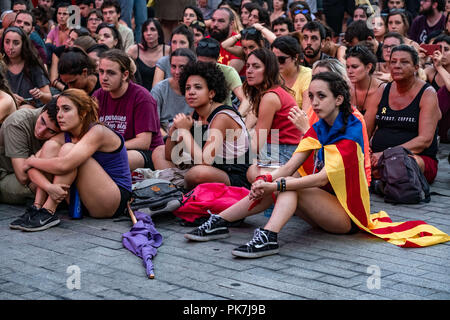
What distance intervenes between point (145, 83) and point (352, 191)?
4.67 meters

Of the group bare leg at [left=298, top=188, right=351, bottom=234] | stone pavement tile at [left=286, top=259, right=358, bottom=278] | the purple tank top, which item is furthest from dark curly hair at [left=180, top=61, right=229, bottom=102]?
stone pavement tile at [left=286, top=259, right=358, bottom=278]

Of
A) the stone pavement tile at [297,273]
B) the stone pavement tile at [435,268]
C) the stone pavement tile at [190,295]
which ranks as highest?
the stone pavement tile at [435,268]

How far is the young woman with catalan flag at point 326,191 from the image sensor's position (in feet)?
15.6

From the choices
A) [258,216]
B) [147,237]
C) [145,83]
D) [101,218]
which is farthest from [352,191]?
[145,83]

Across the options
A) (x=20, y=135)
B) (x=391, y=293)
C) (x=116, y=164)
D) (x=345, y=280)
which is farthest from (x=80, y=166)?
(x=391, y=293)

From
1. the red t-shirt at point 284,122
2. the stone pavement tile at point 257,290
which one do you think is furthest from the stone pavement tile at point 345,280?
the red t-shirt at point 284,122

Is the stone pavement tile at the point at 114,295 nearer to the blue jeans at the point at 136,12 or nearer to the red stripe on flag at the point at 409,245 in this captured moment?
the red stripe on flag at the point at 409,245

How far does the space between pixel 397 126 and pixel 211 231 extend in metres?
2.49

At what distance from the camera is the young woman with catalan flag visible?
4.75m

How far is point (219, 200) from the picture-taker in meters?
5.55

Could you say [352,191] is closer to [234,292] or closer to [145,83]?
[234,292]

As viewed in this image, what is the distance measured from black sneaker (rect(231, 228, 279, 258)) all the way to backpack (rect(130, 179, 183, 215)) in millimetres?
1057

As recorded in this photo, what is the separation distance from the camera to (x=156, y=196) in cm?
560

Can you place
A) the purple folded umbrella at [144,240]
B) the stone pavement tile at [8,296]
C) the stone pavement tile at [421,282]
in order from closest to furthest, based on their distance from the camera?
1. the stone pavement tile at [8,296]
2. the stone pavement tile at [421,282]
3. the purple folded umbrella at [144,240]
